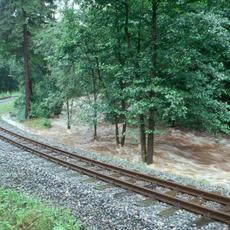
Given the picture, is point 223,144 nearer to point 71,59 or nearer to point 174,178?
point 71,59

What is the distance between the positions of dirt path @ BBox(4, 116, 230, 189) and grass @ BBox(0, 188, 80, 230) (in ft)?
19.1

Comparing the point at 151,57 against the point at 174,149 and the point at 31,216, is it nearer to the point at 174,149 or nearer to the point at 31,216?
the point at 174,149

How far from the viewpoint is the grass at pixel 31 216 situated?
683 cm

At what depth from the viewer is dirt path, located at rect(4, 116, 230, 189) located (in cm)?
1419

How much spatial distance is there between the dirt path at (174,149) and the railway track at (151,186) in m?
2.81

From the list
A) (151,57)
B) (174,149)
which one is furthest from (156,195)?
(174,149)

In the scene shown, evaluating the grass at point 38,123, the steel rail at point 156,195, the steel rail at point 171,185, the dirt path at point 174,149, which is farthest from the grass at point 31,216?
the grass at point 38,123

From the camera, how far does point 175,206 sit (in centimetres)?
785

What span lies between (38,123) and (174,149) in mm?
10597

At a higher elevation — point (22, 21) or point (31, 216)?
point (22, 21)

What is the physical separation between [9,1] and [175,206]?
2204cm

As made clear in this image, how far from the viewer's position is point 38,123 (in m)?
25.5

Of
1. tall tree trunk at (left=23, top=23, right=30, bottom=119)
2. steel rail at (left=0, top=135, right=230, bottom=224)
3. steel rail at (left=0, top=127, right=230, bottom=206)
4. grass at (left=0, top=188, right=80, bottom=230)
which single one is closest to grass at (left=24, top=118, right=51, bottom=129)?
tall tree trunk at (left=23, top=23, right=30, bottom=119)

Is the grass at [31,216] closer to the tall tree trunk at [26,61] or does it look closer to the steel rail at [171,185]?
the steel rail at [171,185]
